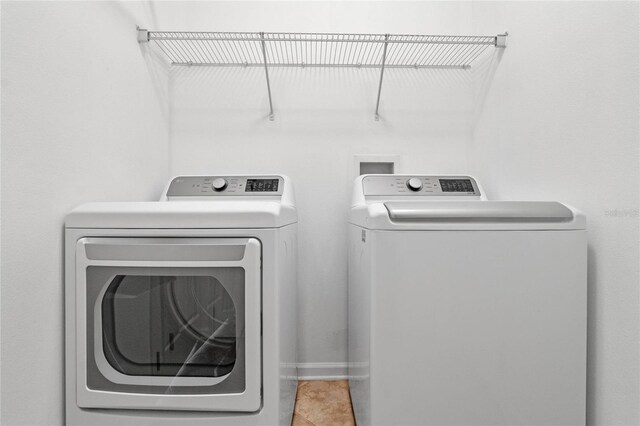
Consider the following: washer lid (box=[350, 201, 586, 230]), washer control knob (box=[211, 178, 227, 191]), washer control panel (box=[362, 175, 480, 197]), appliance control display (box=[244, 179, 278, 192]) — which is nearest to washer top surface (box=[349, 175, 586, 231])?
washer lid (box=[350, 201, 586, 230])

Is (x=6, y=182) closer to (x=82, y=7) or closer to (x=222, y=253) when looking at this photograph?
(x=222, y=253)

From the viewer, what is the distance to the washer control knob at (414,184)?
150 centimetres

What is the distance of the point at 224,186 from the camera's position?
4.93ft

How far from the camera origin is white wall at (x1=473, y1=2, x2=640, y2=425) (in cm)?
85

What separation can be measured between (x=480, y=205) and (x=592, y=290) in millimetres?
425

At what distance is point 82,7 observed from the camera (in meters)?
1.08

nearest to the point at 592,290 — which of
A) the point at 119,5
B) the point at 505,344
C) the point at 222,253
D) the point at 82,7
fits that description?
the point at 505,344

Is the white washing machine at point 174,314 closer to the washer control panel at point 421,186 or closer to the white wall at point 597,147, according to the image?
the washer control panel at point 421,186

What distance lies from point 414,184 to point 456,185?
206 mm

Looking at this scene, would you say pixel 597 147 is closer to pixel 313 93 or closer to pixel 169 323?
pixel 313 93

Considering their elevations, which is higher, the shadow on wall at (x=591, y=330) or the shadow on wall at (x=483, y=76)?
the shadow on wall at (x=483, y=76)

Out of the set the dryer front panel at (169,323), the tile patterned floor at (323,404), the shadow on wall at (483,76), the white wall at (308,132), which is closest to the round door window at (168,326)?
the dryer front panel at (169,323)

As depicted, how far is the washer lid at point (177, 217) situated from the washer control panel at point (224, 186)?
0.49 m

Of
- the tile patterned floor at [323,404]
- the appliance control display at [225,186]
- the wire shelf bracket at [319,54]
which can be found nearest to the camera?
the tile patterned floor at [323,404]
